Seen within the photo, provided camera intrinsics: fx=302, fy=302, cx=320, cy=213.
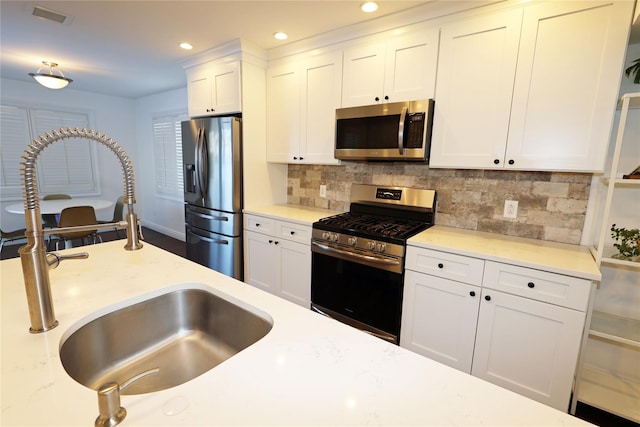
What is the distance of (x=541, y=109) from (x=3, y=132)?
251 inches

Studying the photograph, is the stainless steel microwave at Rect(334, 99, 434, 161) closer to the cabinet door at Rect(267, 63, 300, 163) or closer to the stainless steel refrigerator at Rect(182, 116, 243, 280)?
the cabinet door at Rect(267, 63, 300, 163)

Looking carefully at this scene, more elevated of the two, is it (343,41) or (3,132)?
(343,41)

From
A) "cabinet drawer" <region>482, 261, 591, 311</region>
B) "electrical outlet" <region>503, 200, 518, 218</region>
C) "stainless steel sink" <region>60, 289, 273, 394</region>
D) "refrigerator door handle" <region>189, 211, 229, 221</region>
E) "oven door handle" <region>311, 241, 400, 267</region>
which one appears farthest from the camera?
"refrigerator door handle" <region>189, 211, 229, 221</region>

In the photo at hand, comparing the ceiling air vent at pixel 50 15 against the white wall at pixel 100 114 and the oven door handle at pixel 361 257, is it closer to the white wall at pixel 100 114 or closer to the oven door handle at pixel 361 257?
the oven door handle at pixel 361 257

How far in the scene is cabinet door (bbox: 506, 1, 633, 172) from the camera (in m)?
1.54

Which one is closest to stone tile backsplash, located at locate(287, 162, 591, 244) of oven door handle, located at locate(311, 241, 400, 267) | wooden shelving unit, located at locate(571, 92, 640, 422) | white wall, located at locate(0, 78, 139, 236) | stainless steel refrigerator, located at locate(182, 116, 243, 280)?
wooden shelving unit, located at locate(571, 92, 640, 422)

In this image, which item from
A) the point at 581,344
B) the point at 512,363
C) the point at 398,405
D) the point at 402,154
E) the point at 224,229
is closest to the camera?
the point at 398,405

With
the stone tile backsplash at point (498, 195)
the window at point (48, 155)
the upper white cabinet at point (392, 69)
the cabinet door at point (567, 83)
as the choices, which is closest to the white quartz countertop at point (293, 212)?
the stone tile backsplash at point (498, 195)

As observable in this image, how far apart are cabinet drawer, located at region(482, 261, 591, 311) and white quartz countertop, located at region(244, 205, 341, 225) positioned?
1.29 m

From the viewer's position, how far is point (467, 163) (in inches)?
78.2

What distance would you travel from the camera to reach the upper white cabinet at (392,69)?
2061 mm

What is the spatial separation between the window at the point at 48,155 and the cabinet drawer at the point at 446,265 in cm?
516

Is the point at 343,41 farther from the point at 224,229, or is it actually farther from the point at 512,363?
the point at 512,363

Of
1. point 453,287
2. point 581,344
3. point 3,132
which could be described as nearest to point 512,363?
point 581,344
